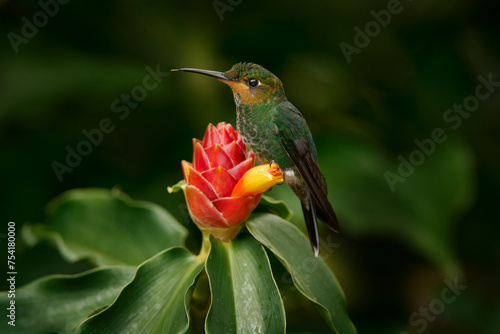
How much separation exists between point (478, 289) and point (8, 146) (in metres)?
2.44

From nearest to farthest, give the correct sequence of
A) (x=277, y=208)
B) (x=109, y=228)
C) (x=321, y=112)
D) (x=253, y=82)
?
(x=253, y=82)
(x=277, y=208)
(x=109, y=228)
(x=321, y=112)

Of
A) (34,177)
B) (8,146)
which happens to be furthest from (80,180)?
(8,146)

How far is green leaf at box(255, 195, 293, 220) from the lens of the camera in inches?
52.1

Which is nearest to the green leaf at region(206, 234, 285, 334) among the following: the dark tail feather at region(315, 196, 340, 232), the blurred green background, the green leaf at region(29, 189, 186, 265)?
the dark tail feather at region(315, 196, 340, 232)

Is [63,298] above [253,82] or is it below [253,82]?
below

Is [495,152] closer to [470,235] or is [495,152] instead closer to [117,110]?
[470,235]

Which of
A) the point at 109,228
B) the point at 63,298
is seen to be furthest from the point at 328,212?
the point at 109,228

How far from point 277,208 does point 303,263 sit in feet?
0.64

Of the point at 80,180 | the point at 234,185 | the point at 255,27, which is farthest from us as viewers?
the point at 255,27

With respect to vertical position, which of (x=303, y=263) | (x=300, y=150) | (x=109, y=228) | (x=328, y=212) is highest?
(x=109, y=228)

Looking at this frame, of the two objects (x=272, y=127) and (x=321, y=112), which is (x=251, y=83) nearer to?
(x=272, y=127)

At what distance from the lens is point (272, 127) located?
105cm

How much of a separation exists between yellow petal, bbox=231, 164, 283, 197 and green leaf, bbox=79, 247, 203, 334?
0.73ft

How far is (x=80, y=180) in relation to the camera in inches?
87.7
